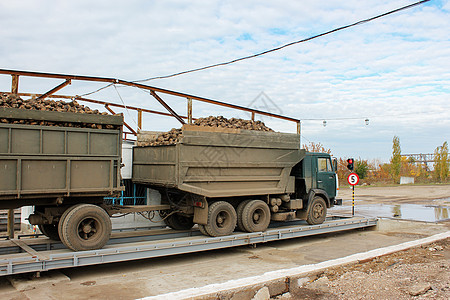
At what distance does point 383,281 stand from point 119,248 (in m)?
5.09

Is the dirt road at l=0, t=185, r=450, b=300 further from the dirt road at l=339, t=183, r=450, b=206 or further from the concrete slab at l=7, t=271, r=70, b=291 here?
the dirt road at l=339, t=183, r=450, b=206

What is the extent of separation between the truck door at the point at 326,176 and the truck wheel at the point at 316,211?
47 cm

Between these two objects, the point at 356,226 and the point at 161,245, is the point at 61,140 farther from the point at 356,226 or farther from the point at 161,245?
the point at 356,226

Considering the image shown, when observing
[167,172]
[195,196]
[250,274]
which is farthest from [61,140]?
[250,274]

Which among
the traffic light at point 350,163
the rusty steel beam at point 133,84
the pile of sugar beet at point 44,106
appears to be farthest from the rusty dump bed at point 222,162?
the traffic light at point 350,163

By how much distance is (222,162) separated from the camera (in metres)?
10.2

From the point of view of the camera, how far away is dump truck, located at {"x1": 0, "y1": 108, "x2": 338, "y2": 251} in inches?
298

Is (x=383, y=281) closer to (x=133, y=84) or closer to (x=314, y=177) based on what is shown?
(x=314, y=177)

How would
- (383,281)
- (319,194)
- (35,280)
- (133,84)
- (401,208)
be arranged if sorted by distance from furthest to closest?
(401,208) < (319,194) < (133,84) < (35,280) < (383,281)

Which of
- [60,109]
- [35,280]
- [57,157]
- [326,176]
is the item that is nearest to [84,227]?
[35,280]

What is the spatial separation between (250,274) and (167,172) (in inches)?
129

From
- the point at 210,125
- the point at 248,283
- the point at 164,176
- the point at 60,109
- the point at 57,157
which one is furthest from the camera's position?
the point at 210,125

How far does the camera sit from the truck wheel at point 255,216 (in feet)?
35.2

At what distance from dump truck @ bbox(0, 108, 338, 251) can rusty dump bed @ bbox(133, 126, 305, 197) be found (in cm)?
3
